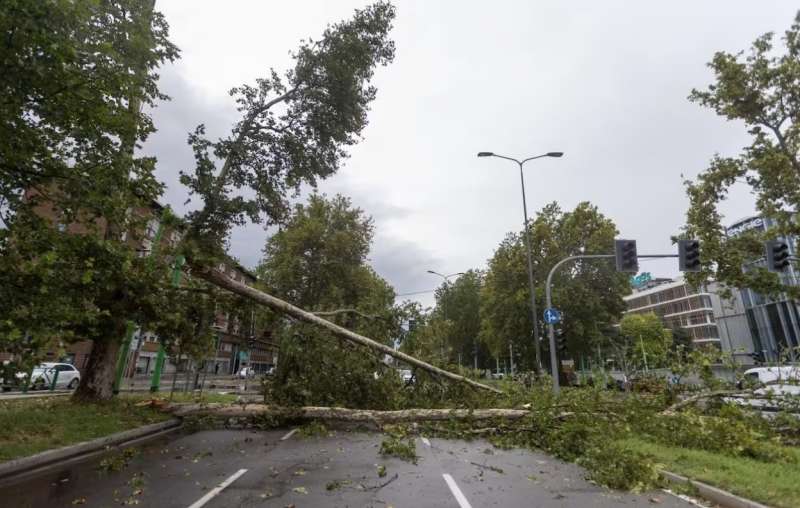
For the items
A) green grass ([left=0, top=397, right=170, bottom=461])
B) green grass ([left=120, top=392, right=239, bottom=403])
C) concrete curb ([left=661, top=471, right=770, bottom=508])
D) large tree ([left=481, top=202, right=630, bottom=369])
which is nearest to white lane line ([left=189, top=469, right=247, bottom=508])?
green grass ([left=0, top=397, right=170, bottom=461])

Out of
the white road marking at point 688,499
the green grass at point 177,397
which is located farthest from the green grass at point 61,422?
the white road marking at point 688,499

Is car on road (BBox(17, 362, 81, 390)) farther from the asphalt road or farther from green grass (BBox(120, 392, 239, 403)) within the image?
the asphalt road

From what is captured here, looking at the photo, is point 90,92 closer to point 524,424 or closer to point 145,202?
point 145,202

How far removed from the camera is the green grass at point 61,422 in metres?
8.20

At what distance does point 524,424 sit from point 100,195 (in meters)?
10.5

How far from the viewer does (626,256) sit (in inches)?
627

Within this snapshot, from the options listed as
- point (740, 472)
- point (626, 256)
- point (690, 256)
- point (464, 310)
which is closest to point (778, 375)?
point (740, 472)

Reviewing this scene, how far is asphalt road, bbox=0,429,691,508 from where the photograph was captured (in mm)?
5730

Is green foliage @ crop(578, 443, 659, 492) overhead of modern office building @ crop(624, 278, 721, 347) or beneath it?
beneath

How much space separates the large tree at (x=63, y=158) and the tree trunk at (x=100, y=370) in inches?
135

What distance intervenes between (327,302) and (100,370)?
22.6m

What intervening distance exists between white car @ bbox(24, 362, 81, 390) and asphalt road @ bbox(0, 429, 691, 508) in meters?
15.7

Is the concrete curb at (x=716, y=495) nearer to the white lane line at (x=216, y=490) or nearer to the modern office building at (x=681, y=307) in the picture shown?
the white lane line at (x=216, y=490)

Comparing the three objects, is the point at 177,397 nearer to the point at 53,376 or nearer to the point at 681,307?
the point at 53,376
